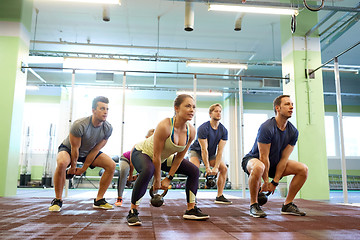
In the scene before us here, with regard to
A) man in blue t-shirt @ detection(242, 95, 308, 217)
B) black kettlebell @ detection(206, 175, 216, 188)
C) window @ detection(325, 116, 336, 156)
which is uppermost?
window @ detection(325, 116, 336, 156)

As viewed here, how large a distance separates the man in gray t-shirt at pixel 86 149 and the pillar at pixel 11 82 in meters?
2.51

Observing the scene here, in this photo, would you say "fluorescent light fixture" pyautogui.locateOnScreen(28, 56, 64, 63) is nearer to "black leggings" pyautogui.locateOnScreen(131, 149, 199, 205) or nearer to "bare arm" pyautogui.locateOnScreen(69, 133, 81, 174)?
"bare arm" pyautogui.locateOnScreen(69, 133, 81, 174)

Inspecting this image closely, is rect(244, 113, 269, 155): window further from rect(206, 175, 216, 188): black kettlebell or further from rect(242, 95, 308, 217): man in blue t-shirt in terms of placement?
rect(242, 95, 308, 217): man in blue t-shirt

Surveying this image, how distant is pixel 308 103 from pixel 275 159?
3.27 metres

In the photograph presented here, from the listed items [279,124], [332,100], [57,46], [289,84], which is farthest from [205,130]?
[332,100]

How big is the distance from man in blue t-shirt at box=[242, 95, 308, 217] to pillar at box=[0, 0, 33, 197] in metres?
4.32

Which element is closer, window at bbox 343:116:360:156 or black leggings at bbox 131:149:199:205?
black leggings at bbox 131:149:199:205

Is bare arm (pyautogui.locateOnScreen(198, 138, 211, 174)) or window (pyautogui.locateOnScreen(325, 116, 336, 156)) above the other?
window (pyautogui.locateOnScreen(325, 116, 336, 156))

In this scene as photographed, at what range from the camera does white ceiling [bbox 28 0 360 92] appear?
23.4 feet

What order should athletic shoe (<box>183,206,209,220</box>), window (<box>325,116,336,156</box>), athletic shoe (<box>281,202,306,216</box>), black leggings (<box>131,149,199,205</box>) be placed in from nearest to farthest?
black leggings (<box>131,149,199,205</box>), athletic shoe (<box>183,206,209,220</box>), athletic shoe (<box>281,202,306,216</box>), window (<box>325,116,336,156</box>)

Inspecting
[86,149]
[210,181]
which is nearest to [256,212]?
[210,181]

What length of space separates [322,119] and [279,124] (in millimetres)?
3365

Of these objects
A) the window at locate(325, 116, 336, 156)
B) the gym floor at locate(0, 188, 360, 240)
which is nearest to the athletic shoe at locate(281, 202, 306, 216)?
the gym floor at locate(0, 188, 360, 240)

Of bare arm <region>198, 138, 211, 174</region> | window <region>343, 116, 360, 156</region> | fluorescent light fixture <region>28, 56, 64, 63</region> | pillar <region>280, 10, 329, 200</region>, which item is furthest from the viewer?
window <region>343, 116, 360, 156</region>
